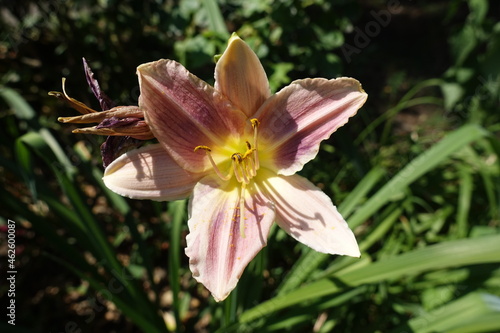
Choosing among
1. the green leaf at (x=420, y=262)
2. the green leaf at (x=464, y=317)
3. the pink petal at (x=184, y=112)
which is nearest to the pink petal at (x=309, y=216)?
the pink petal at (x=184, y=112)

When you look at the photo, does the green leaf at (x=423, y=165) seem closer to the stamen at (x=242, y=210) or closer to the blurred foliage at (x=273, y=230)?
the blurred foliage at (x=273, y=230)

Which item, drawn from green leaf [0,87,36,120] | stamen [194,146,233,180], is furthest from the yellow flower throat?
green leaf [0,87,36,120]

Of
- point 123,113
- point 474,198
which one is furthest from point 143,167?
point 474,198

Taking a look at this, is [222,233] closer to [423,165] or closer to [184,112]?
[184,112]

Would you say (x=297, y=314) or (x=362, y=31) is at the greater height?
(x=362, y=31)

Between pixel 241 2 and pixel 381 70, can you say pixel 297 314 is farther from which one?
pixel 381 70

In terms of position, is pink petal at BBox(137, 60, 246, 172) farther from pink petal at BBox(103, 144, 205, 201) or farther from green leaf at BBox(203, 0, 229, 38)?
green leaf at BBox(203, 0, 229, 38)

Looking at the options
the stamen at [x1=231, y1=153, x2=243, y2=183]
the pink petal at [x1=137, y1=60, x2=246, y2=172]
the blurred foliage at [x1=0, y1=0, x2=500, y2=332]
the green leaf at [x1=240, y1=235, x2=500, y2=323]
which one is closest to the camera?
the pink petal at [x1=137, y1=60, x2=246, y2=172]
